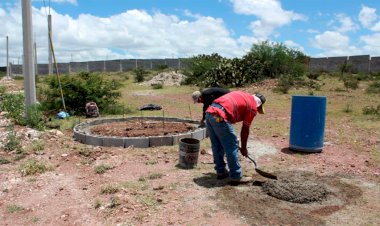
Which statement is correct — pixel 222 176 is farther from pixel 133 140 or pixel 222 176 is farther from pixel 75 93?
pixel 75 93

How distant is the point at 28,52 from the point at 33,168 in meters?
4.48

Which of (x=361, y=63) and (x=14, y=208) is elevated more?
(x=361, y=63)

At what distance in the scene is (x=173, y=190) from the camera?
5.22 meters

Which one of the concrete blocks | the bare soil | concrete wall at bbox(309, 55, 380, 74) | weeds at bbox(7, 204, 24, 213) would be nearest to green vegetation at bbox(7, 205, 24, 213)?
weeds at bbox(7, 204, 24, 213)

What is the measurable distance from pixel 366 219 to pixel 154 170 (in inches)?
121

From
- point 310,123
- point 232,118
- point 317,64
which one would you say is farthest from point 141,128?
point 317,64

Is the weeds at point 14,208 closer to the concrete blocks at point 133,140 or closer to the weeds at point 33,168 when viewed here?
the weeds at point 33,168

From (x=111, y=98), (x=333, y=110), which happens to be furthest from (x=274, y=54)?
(x=111, y=98)

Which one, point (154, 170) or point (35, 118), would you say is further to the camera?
point (35, 118)

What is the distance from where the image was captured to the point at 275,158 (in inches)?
277

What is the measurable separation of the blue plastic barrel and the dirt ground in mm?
224

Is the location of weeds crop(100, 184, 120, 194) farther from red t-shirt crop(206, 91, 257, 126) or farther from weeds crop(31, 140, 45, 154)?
weeds crop(31, 140, 45, 154)

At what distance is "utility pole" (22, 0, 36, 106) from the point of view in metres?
9.65

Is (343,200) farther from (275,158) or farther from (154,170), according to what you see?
(154,170)
